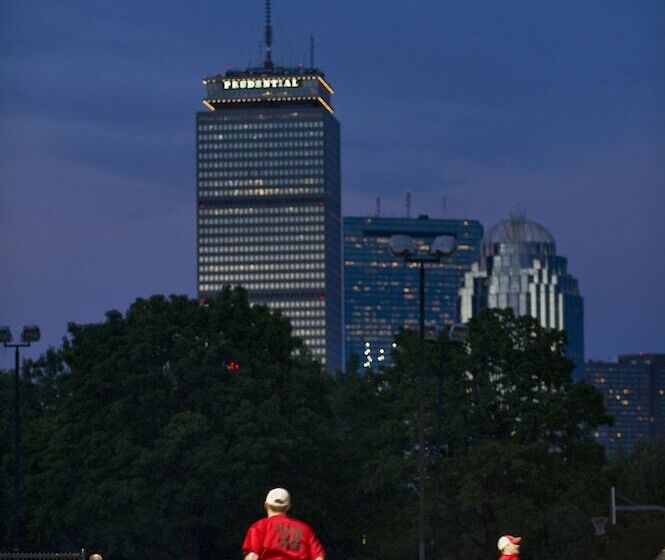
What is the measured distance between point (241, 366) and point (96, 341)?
19.2ft

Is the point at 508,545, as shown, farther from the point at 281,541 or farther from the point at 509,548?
the point at 281,541

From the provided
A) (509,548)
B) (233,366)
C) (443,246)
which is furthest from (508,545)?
(233,366)

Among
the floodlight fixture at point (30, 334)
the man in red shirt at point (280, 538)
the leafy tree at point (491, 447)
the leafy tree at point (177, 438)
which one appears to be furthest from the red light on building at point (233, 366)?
the man in red shirt at point (280, 538)

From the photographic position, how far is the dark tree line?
229ft

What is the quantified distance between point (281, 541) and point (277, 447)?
55268 millimetres

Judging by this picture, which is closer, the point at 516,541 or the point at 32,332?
the point at 516,541

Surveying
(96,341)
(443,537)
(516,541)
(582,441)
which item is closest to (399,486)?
(443,537)

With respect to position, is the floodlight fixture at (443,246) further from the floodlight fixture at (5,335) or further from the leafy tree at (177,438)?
the leafy tree at (177,438)

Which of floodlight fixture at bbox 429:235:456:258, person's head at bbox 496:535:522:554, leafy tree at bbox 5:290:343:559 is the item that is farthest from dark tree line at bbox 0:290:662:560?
person's head at bbox 496:535:522:554

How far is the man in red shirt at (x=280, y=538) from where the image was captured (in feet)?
52.6

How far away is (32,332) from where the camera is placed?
55.5 metres

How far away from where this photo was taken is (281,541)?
16094 mm

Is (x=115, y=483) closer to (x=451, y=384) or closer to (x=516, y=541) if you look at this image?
(x=451, y=384)

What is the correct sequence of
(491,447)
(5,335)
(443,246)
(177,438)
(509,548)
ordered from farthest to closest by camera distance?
1. (491,447)
2. (177,438)
3. (5,335)
4. (443,246)
5. (509,548)
